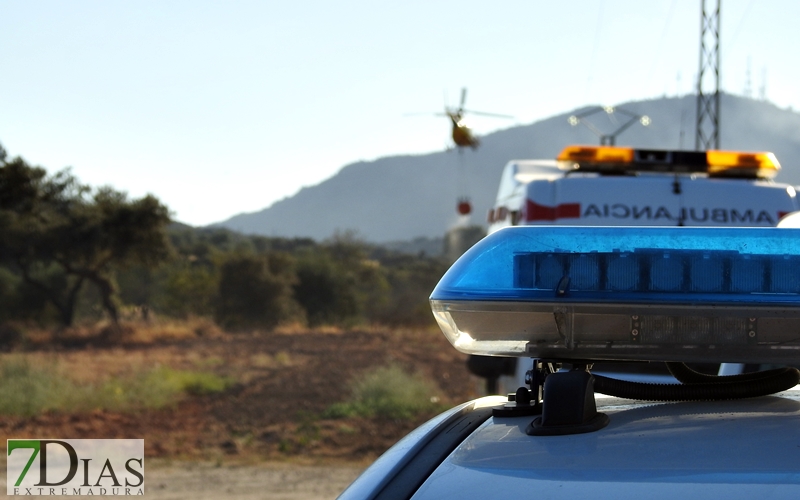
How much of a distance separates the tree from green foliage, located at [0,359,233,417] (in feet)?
40.1

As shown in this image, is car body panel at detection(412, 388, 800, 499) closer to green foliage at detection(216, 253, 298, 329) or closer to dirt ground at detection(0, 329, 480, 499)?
dirt ground at detection(0, 329, 480, 499)

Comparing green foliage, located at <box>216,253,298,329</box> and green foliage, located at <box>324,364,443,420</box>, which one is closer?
green foliage, located at <box>324,364,443,420</box>

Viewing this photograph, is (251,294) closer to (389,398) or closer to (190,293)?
(190,293)

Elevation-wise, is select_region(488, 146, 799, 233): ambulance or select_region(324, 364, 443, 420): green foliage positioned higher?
select_region(488, 146, 799, 233): ambulance

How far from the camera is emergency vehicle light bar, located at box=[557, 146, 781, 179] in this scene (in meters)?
7.01

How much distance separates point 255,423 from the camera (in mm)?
13094

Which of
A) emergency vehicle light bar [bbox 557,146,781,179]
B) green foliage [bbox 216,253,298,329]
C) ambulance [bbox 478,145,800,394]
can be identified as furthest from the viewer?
green foliage [bbox 216,253,298,329]

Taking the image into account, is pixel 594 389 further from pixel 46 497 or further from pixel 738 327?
pixel 46 497

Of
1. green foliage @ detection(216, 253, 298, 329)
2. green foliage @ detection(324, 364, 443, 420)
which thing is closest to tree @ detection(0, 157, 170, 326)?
green foliage @ detection(216, 253, 298, 329)

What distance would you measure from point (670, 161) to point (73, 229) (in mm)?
24688

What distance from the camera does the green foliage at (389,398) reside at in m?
13.4

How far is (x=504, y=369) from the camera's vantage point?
5.68 meters

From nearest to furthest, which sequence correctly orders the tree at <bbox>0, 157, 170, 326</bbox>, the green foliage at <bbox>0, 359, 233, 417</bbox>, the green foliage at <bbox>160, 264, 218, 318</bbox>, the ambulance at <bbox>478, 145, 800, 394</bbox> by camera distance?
the ambulance at <bbox>478, 145, 800, 394</bbox> < the green foliage at <bbox>0, 359, 233, 417</bbox> < the tree at <bbox>0, 157, 170, 326</bbox> < the green foliage at <bbox>160, 264, 218, 318</bbox>

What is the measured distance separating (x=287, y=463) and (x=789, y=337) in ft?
30.4
